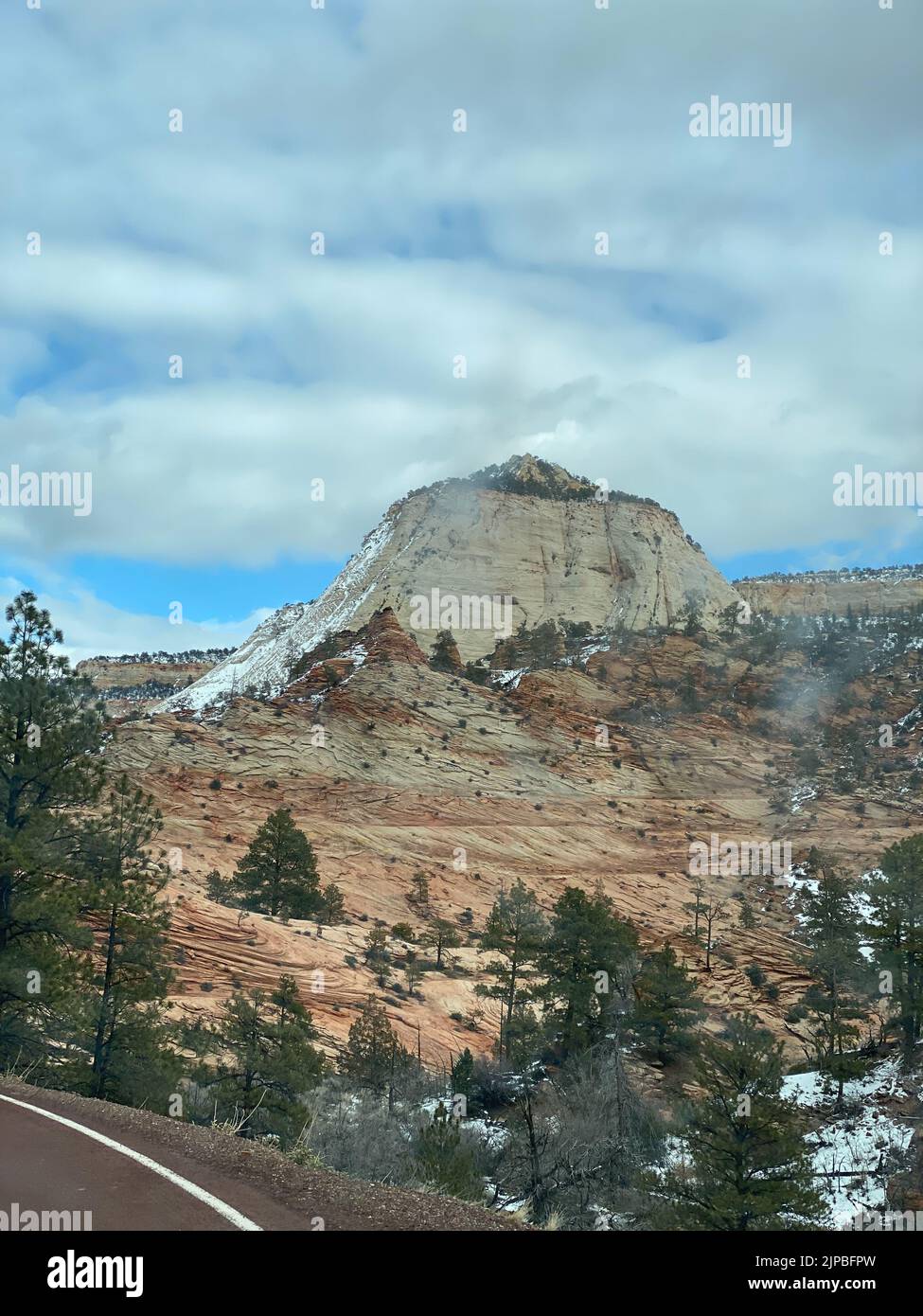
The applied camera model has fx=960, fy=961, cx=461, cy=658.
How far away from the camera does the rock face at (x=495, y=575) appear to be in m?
95.6

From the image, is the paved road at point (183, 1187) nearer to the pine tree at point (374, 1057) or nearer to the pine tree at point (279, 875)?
the pine tree at point (374, 1057)

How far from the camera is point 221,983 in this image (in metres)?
26.4

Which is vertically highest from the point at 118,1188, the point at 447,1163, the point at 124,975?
the point at 124,975

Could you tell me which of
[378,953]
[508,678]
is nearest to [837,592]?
[508,678]

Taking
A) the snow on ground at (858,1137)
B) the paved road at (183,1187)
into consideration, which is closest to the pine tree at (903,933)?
the snow on ground at (858,1137)

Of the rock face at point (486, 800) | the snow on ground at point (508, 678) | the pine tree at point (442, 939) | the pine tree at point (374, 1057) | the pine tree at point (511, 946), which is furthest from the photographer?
the snow on ground at point (508, 678)

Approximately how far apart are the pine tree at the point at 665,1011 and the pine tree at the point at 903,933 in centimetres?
598

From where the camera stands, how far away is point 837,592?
150 meters

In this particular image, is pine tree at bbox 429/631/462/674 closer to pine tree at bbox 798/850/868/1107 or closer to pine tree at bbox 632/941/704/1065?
pine tree at bbox 798/850/868/1107

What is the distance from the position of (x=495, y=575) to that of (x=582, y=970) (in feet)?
242

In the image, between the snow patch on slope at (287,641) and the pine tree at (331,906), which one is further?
the snow patch on slope at (287,641)

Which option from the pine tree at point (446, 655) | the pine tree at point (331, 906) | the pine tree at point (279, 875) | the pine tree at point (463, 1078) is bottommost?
the pine tree at point (463, 1078)

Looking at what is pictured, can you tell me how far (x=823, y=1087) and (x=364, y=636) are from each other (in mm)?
51466

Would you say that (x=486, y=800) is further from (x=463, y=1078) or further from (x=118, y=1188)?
(x=118, y=1188)
